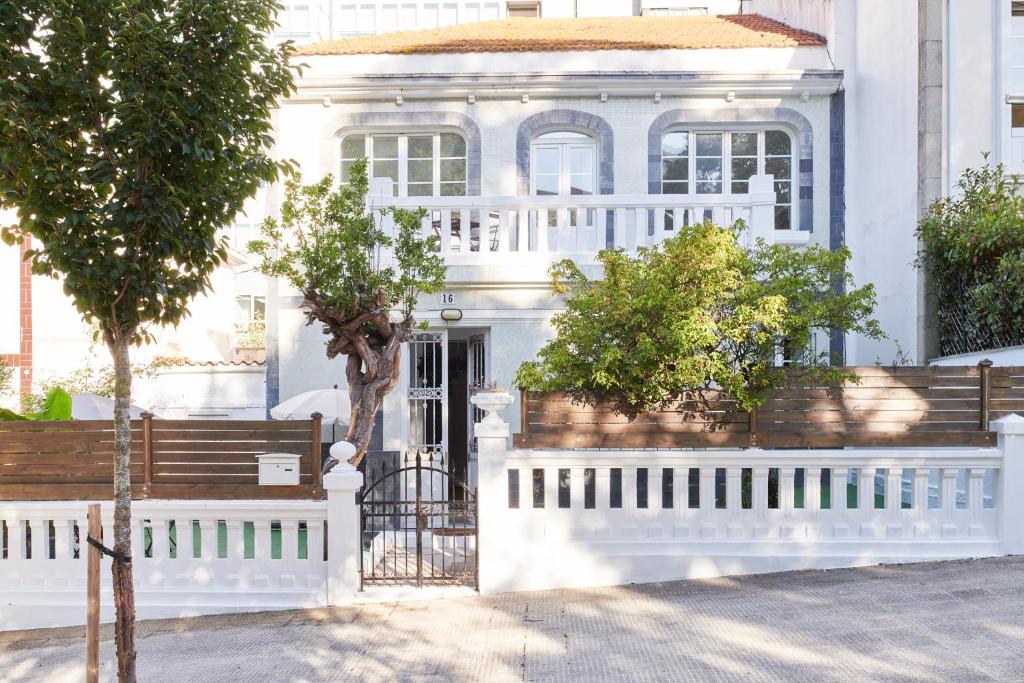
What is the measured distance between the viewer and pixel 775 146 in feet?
42.4

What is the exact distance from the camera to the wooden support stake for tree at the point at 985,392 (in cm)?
777

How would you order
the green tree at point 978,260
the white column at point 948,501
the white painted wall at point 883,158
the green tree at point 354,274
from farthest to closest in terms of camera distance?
the white painted wall at point 883,158 → the green tree at point 978,260 → the green tree at point 354,274 → the white column at point 948,501

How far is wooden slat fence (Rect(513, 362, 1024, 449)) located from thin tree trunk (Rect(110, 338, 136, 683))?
386 centimetres

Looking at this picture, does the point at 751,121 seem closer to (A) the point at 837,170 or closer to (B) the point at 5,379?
(A) the point at 837,170

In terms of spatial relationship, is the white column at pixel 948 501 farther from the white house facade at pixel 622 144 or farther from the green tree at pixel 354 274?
the green tree at pixel 354 274

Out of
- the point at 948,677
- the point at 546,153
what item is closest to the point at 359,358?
the point at 546,153

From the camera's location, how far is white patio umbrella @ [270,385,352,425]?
1082 cm

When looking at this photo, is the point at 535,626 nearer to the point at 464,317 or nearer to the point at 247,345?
the point at 464,317

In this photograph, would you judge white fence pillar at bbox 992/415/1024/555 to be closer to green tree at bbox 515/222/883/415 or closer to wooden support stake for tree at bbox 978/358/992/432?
wooden support stake for tree at bbox 978/358/992/432

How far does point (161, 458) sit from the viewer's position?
7633mm

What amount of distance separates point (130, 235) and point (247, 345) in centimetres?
1767

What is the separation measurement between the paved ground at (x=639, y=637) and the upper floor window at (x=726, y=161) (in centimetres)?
701

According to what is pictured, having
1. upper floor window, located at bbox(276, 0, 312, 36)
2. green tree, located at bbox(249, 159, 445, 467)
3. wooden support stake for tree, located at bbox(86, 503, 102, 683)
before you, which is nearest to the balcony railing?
green tree, located at bbox(249, 159, 445, 467)

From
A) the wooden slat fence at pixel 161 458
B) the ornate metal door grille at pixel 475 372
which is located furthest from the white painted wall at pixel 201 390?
the wooden slat fence at pixel 161 458
